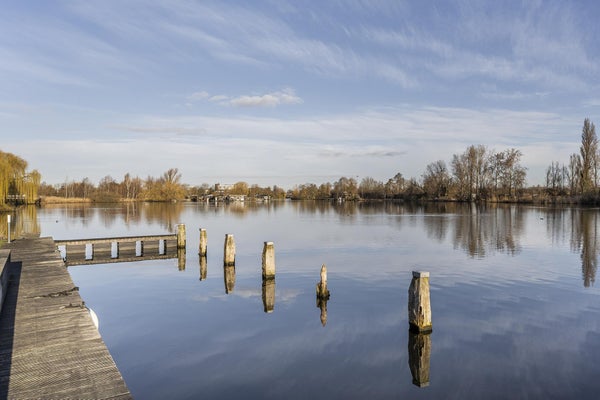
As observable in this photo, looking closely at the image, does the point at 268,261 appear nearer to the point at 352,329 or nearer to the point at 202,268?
the point at 202,268

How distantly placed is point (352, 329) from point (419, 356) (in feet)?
7.32

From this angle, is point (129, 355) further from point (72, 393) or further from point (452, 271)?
point (452, 271)

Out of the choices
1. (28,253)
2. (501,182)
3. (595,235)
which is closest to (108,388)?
(28,253)

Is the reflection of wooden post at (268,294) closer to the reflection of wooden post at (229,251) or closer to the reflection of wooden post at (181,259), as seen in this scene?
the reflection of wooden post at (229,251)

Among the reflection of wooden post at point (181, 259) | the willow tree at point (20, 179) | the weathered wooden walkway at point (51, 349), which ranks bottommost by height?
the reflection of wooden post at point (181, 259)

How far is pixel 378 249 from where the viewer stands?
27.1 metres

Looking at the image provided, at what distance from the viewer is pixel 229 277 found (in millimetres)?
19047

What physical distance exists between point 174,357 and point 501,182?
362ft

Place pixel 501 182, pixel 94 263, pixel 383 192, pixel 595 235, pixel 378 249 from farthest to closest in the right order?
pixel 383 192 → pixel 501 182 → pixel 595 235 → pixel 378 249 → pixel 94 263

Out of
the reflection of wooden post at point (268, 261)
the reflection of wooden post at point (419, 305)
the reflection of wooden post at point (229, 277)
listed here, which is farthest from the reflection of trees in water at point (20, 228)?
the reflection of wooden post at point (419, 305)

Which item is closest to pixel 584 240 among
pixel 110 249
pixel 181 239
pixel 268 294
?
pixel 268 294

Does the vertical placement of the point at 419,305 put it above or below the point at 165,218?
above

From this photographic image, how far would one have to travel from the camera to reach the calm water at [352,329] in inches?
341

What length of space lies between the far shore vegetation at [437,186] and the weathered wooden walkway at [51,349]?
62123 mm
